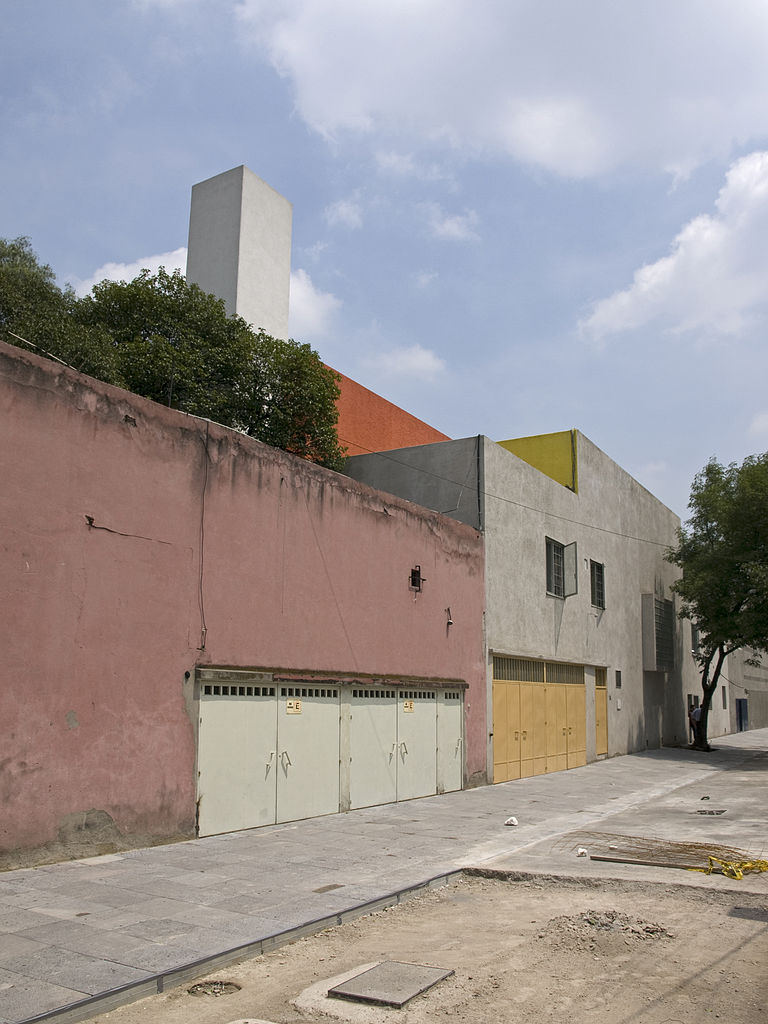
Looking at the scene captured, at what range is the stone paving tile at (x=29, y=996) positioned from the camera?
4.91m

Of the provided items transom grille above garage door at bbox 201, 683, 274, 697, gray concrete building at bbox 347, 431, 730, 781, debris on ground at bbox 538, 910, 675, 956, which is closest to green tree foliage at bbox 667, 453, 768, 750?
gray concrete building at bbox 347, 431, 730, 781

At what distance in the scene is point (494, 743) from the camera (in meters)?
18.4

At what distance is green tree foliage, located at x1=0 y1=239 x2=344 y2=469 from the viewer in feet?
60.4

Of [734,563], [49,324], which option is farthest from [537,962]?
[734,563]

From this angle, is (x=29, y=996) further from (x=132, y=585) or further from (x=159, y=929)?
(x=132, y=585)

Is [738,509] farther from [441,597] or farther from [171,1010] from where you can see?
[171,1010]

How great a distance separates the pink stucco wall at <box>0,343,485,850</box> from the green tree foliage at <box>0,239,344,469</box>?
6.52 meters

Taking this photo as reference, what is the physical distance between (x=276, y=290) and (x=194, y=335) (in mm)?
8322

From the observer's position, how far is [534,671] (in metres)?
20.7

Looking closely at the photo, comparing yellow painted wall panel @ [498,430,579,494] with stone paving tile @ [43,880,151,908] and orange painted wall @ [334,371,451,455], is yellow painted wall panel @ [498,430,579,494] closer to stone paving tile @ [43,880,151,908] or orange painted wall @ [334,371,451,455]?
orange painted wall @ [334,371,451,455]

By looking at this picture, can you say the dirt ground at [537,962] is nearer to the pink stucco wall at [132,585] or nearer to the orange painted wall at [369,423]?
the pink stucco wall at [132,585]

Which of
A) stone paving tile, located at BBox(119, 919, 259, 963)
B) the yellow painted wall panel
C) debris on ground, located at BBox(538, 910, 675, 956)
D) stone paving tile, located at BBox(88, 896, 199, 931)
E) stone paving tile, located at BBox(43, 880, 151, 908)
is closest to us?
stone paving tile, located at BBox(119, 919, 259, 963)

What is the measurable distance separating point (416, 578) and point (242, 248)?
1432 centimetres

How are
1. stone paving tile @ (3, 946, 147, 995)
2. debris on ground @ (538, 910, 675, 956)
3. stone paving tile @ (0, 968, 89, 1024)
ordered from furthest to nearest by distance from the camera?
debris on ground @ (538, 910, 675, 956) < stone paving tile @ (3, 946, 147, 995) < stone paving tile @ (0, 968, 89, 1024)
